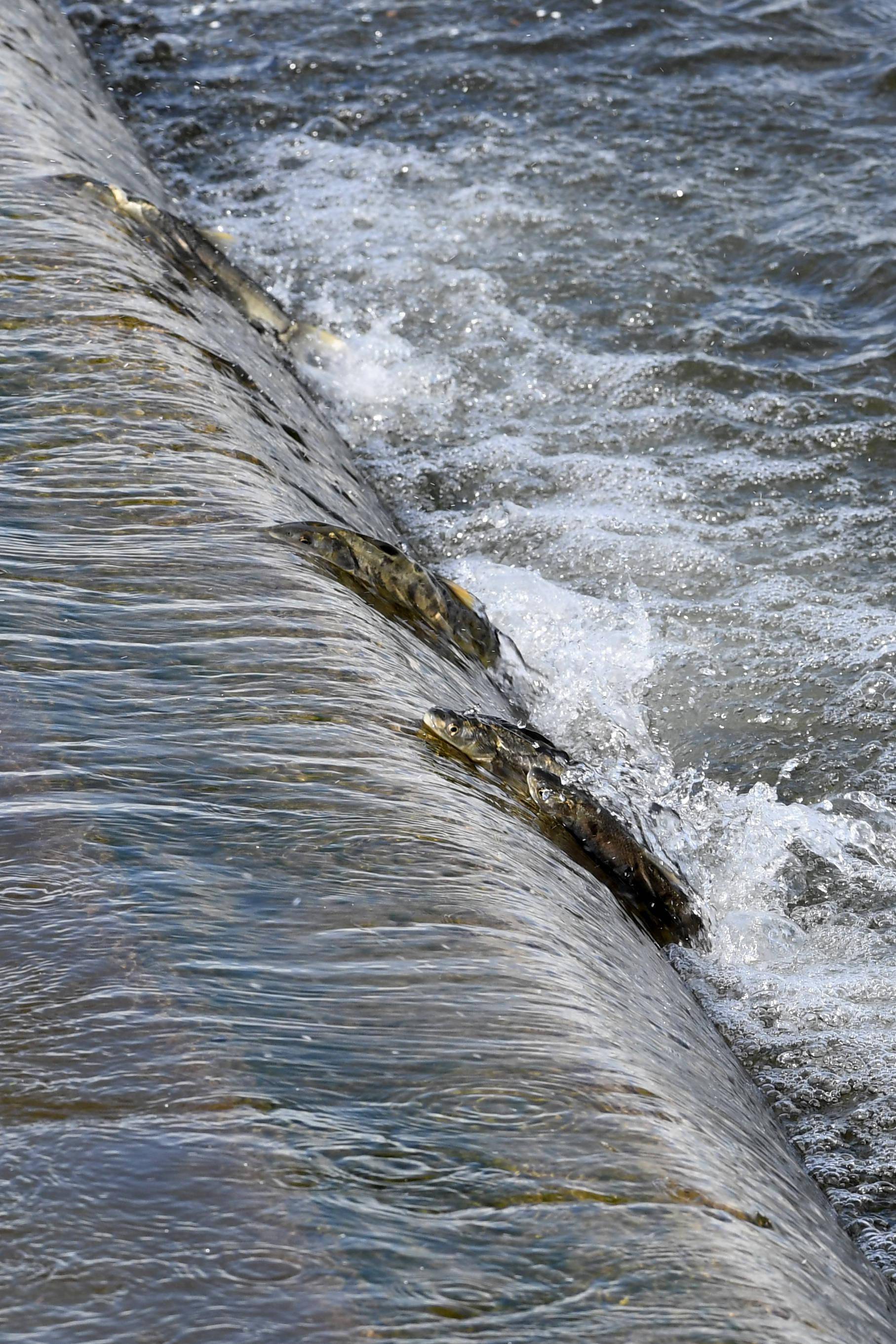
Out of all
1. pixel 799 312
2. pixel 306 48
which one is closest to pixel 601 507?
pixel 799 312

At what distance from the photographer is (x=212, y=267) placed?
5.67 metres

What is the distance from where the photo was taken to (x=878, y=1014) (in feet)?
10.5

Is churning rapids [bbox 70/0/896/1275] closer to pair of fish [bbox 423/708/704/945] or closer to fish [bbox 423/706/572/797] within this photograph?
pair of fish [bbox 423/708/704/945]

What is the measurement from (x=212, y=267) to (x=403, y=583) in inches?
104

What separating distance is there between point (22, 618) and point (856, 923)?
218 cm

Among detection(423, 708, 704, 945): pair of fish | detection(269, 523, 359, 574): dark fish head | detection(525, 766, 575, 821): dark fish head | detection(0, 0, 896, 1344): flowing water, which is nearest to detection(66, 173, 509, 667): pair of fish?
detection(269, 523, 359, 574): dark fish head

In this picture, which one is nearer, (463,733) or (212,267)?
(463,733)

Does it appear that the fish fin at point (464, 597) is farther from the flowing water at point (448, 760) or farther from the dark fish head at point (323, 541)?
the dark fish head at point (323, 541)

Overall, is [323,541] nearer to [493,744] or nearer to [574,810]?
[493,744]

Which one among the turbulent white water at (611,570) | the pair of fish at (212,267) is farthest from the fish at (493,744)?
the pair of fish at (212,267)

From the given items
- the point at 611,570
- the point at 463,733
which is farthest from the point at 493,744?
the point at 611,570

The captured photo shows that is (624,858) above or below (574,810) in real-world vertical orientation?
below

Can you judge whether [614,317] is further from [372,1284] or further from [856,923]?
[372,1284]

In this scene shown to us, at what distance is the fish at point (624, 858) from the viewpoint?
3078mm
